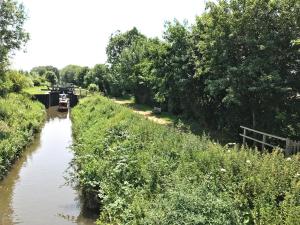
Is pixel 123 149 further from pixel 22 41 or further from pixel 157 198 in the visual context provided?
pixel 22 41

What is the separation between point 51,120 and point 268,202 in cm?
4257

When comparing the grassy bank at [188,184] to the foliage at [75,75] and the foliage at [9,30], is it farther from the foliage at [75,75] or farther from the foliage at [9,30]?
the foliage at [75,75]

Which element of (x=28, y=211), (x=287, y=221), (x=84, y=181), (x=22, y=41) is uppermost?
(x=22, y=41)

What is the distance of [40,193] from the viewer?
18469 mm

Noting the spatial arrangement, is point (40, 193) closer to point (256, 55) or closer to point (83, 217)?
point (83, 217)

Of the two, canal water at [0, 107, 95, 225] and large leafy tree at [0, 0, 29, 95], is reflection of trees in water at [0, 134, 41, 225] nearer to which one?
canal water at [0, 107, 95, 225]

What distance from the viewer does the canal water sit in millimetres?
15227

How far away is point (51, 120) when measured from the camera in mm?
49500

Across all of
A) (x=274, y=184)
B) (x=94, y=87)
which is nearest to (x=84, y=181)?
(x=274, y=184)

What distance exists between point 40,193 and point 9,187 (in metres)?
1.76

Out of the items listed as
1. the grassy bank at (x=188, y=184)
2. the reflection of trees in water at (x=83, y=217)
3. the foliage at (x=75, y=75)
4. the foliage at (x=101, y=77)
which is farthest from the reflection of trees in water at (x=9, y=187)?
the foliage at (x=75, y=75)

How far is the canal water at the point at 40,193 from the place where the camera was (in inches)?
599

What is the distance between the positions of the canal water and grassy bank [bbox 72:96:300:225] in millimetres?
1234

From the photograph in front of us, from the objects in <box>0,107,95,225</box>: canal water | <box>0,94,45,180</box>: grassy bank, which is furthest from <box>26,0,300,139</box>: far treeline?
<box>0,94,45,180</box>: grassy bank
